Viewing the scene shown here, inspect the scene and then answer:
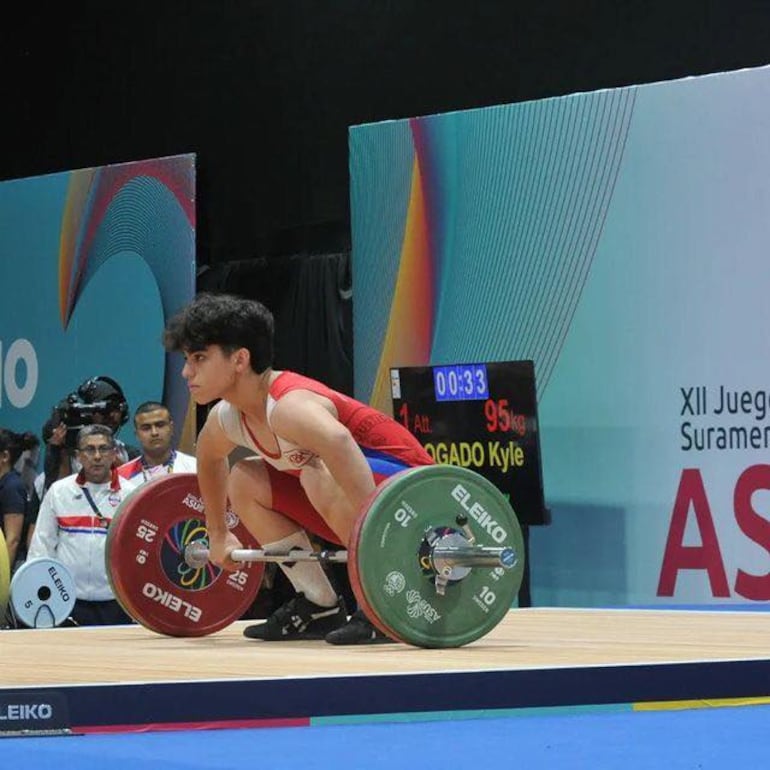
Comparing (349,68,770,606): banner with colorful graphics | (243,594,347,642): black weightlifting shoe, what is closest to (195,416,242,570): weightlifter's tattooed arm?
(243,594,347,642): black weightlifting shoe

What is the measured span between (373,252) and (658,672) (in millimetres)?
4872

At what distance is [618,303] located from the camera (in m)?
7.35

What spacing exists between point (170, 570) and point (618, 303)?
2.89 metres

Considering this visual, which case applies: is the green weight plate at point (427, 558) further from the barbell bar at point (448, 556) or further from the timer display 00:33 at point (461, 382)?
the timer display 00:33 at point (461, 382)

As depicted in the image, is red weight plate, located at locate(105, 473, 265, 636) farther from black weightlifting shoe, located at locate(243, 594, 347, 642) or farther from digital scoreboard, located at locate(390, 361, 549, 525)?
digital scoreboard, located at locate(390, 361, 549, 525)

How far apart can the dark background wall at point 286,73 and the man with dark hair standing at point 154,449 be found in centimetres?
183

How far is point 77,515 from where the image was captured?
6930 mm

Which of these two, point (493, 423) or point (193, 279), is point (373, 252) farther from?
point (493, 423)

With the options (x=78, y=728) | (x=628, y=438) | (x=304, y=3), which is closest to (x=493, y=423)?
(x=628, y=438)

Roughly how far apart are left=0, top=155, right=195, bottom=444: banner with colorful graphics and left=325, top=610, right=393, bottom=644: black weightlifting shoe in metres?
4.31

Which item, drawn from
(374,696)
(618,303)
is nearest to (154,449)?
(618,303)

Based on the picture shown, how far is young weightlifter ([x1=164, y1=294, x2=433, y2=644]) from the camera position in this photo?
439 centimetres

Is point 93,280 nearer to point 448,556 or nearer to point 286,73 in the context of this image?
point 286,73

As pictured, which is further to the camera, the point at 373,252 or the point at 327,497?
the point at 373,252
